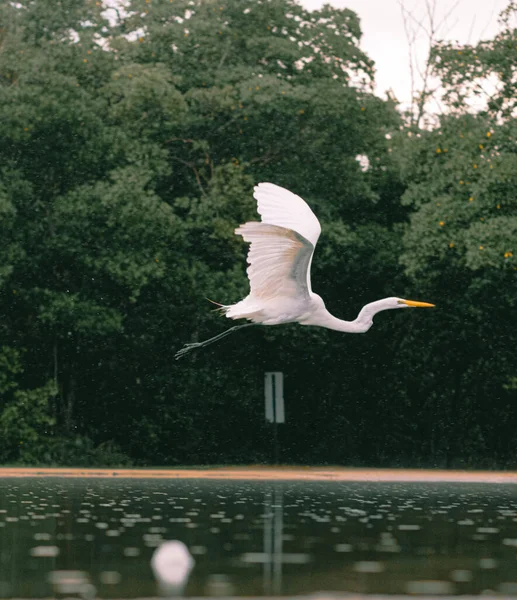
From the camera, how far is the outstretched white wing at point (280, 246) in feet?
54.4

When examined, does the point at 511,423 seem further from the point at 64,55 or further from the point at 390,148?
the point at 64,55

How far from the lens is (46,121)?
1102 inches

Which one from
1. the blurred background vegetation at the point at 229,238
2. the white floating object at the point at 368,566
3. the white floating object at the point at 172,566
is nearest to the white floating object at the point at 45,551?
the white floating object at the point at 172,566

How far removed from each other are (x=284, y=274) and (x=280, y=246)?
68cm

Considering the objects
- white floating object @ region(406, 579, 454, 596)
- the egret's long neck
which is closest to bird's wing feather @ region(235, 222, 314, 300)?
the egret's long neck

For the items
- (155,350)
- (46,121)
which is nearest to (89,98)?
(46,121)

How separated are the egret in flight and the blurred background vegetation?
8218mm

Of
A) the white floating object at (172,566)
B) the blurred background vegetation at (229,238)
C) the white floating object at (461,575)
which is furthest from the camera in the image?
the blurred background vegetation at (229,238)

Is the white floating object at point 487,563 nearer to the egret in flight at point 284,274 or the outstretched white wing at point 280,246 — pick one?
the egret in flight at point 284,274

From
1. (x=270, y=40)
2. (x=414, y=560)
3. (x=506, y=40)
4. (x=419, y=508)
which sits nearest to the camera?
(x=414, y=560)

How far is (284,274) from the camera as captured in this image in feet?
58.7

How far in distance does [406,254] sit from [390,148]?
379 cm

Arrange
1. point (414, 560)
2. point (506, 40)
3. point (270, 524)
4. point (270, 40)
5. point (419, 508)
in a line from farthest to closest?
point (270, 40)
point (506, 40)
point (419, 508)
point (270, 524)
point (414, 560)

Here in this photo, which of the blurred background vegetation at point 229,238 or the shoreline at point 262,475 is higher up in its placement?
the blurred background vegetation at point 229,238
